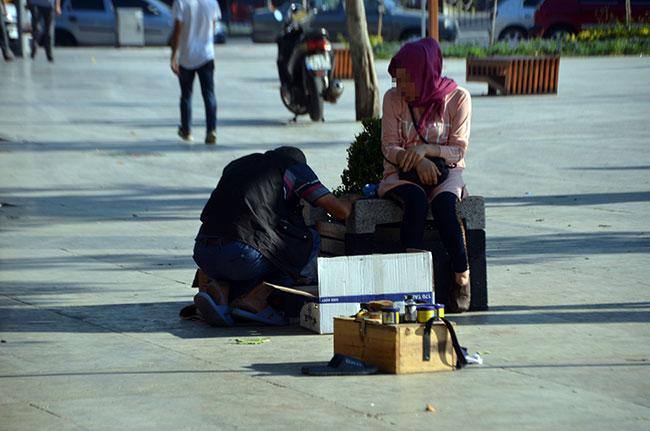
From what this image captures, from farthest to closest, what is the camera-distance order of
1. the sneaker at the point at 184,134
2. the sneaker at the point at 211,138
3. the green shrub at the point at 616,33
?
the green shrub at the point at 616,33 < the sneaker at the point at 184,134 < the sneaker at the point at 211,138

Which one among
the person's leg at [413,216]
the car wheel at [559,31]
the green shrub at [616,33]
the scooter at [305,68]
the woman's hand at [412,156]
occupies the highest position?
the woman's hand at [412,156]

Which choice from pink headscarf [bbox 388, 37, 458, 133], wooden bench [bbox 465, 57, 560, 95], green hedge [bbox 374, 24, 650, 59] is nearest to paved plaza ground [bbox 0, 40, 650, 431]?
pink headscarf [bbox 388, 37, 458, 133]

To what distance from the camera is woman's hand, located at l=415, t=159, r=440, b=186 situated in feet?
20.8

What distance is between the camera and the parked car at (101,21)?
112 ft

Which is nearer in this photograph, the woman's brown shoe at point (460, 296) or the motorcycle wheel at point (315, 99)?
the woman's brown shoe at point (460, 296)

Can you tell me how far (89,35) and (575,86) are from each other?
1864 centimetres

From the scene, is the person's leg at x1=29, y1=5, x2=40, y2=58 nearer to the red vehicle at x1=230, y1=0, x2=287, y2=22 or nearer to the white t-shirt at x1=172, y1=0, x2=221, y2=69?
the white t-shirt at x1=172, y1=0, x2=221, y2=69

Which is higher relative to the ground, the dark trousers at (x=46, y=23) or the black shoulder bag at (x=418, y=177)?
the black shoulder bag at (x=418, y=177)

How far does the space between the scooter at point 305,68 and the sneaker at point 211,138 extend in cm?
231

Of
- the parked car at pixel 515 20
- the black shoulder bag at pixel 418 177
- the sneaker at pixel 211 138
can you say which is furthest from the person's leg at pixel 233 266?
the parked car at pixel 515 20

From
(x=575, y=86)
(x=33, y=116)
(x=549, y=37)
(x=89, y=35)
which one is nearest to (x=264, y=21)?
(x=89, y=35)

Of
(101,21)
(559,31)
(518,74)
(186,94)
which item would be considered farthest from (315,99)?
(101,21)

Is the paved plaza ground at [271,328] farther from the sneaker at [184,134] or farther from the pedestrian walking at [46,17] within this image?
the pedestrian walking at [46,17]

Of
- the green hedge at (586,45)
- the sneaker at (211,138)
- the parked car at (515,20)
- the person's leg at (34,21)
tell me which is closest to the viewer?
the sneaker at (211,138)
